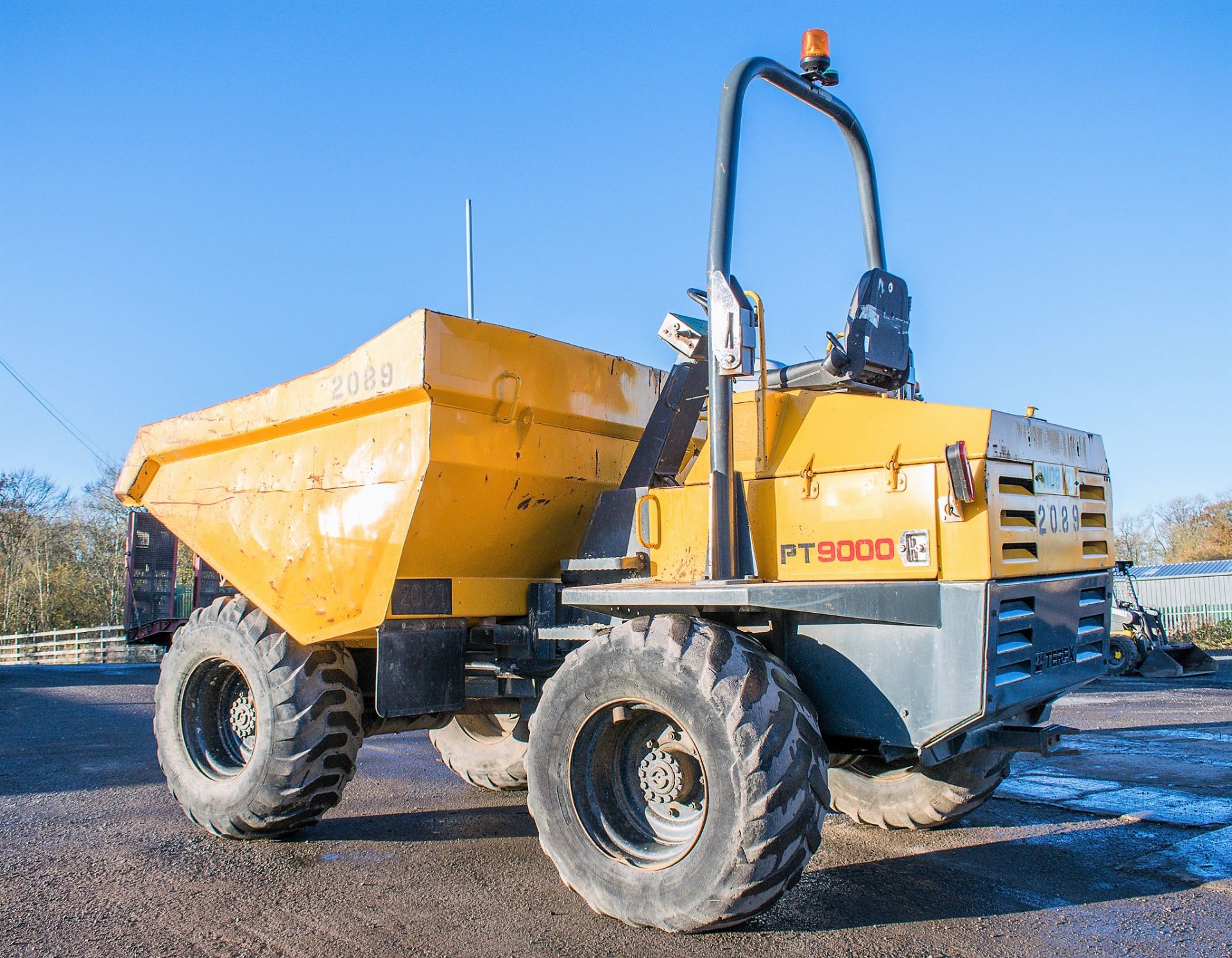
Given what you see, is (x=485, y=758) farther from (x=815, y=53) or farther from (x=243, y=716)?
(x=815, y=53)

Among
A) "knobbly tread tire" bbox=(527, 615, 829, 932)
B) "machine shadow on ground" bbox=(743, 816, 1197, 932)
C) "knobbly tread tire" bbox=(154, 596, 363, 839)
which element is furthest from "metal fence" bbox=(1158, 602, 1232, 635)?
"knobbly tread tire" bbox=(527, 615, 829, 932)

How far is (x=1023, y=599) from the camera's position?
3.85 meters

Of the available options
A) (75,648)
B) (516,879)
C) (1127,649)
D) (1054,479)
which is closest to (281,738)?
(516,879)

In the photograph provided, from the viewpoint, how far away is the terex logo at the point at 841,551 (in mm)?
3812

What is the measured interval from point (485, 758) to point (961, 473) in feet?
13.9

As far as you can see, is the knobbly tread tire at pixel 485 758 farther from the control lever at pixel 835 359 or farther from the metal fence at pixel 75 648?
the metal fence at pixel 75 648

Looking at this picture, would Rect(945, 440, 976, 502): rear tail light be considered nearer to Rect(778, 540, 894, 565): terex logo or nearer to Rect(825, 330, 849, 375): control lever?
Rect(778, 540, 894, 565): terex logo

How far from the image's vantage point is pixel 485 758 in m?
6.65

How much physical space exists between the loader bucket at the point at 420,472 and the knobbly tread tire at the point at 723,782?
1247 millimetres

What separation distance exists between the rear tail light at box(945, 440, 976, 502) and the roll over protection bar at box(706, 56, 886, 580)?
889 mm

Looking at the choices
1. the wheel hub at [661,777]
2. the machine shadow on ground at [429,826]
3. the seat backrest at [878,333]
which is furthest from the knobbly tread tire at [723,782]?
the machine shadow on ground at [429,826]

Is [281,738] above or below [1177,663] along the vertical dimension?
above

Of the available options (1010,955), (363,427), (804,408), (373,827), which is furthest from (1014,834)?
(363,427)

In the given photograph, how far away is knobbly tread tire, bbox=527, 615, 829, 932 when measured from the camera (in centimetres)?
351
